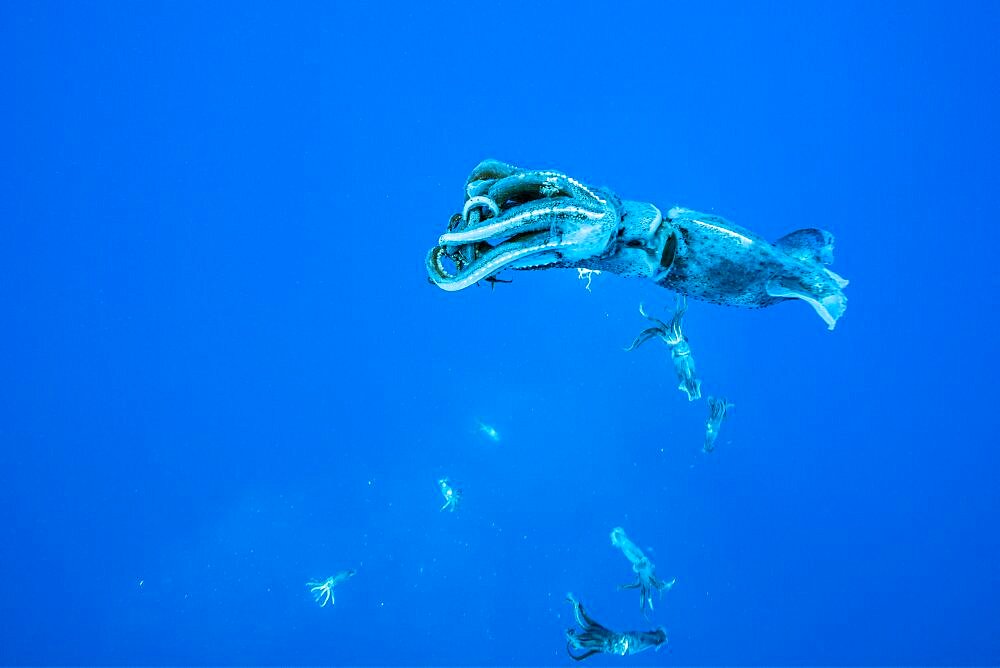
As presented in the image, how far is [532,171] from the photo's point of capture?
3.09 metres

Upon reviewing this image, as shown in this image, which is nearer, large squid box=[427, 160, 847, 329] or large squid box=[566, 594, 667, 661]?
large squid box=[427, 160, 847, 329]

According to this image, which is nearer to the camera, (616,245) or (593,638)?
(616,245)

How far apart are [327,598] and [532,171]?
774 inches

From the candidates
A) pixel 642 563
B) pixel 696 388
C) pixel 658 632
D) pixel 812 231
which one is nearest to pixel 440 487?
pixel 642 563

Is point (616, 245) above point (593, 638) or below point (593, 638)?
above

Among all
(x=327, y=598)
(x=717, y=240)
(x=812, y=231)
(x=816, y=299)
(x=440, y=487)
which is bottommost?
(x=816, y=299)

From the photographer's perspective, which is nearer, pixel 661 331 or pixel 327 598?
pixel 661 331

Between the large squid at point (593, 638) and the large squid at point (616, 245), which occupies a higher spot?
the large squid at point (616, 245)

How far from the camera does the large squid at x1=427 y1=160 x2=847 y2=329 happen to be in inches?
114

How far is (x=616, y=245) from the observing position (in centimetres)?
342

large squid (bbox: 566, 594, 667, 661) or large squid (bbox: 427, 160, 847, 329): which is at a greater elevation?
large squid (bbox: 427, 160, 847, 329)

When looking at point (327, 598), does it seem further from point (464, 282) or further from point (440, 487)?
point (464, 282)

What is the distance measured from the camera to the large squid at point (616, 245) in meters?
2.89

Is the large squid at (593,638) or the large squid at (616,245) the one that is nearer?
the large squid at (616,245)
